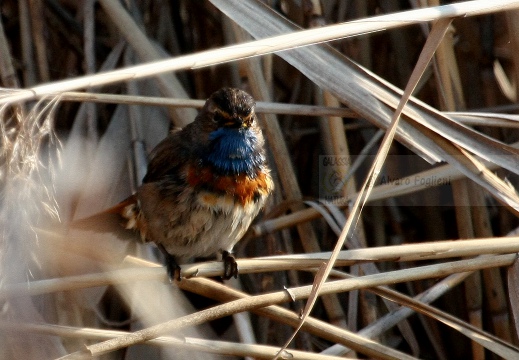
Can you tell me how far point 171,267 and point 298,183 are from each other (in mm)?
1138

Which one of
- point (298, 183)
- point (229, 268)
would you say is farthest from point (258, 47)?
point (298, 183)

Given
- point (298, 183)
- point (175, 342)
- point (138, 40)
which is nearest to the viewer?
point (175, 342)

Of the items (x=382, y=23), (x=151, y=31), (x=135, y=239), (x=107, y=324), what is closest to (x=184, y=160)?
(x=135, y=239)

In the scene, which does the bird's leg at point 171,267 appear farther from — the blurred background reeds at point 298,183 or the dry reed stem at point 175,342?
the dry reed stem at point 175,342

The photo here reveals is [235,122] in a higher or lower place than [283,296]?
higher

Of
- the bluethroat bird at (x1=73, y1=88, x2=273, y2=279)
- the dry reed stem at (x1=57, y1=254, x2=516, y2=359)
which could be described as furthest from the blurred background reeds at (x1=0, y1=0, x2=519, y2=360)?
the bluethroat bird at (x1=73, y1=88, x2=273, y2=279)

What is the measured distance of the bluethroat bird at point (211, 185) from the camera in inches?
137

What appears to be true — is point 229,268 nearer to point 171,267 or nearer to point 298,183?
point 171,267

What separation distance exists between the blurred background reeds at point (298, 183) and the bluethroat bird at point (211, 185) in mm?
128

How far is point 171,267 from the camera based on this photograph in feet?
11.1

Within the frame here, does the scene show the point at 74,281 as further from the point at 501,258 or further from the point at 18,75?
the point at 18,75

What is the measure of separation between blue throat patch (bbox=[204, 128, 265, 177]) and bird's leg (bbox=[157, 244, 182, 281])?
47cm

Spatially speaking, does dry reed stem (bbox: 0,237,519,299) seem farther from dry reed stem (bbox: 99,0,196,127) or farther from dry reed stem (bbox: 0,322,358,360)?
dry reed stem (bbox: 99,0,196,127)

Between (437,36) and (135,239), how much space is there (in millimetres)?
2011
